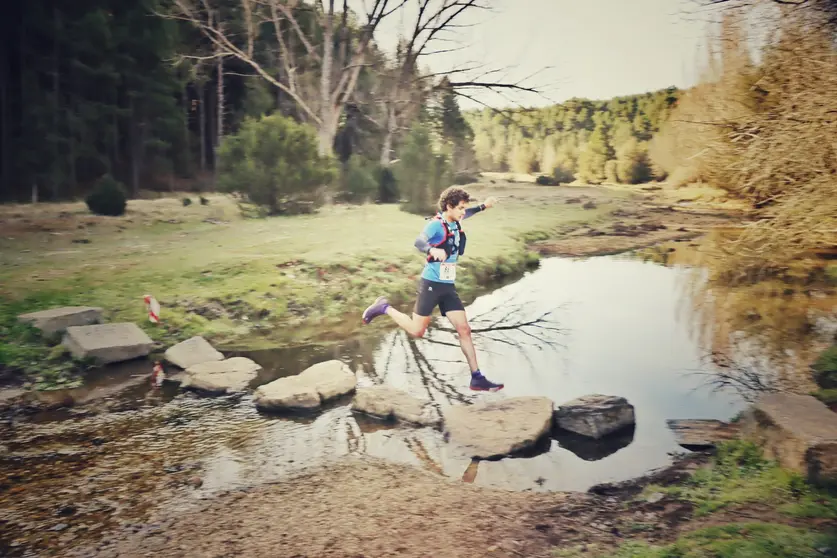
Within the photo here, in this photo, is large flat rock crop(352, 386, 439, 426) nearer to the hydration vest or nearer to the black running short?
the black running short

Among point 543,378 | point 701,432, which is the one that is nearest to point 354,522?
point 701,432

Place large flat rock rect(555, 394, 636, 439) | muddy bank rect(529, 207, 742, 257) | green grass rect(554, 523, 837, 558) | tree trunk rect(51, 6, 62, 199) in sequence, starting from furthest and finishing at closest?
1. tree trunk rect(51, 6, 62, 199)
2. muddy bank rect(529, 207, 742, 257)
3. large flat rock rect(555, 394, 636, 439)
4. green grass rect(554, 523, 837, 558)

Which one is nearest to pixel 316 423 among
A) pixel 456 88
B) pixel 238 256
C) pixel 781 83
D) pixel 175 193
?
pixel 238 256

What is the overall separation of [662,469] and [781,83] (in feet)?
19.4

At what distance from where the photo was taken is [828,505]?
3166 mm

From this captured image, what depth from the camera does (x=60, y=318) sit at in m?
6.75

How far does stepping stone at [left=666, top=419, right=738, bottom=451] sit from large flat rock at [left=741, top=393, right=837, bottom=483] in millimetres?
271

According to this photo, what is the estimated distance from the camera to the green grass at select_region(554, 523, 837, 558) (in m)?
2.67

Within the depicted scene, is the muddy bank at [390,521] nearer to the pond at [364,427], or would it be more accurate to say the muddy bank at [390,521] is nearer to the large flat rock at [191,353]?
the pond at [364,427]

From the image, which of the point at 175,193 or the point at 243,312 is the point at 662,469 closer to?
the point at 243,312

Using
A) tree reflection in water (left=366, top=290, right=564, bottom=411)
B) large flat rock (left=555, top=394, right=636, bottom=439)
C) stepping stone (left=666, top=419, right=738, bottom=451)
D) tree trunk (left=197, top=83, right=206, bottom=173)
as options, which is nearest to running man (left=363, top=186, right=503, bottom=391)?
tree reflection in water (left=366, top=290, right=564, bottom=411)

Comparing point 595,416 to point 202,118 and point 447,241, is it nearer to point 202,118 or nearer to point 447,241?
point 447,241

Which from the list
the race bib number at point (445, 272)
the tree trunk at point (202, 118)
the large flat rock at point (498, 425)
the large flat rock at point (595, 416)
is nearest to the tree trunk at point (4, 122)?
the tree trunk at point (202, 118)

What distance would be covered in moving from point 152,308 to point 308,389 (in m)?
3.10
